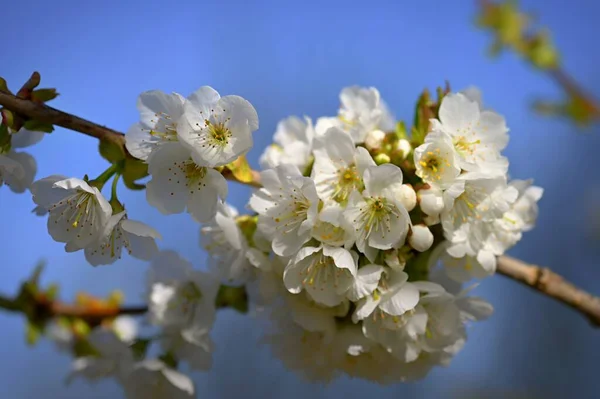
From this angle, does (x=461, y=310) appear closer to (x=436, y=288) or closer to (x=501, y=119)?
(x=436, y=288)

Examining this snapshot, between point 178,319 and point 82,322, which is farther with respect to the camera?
point 82,322

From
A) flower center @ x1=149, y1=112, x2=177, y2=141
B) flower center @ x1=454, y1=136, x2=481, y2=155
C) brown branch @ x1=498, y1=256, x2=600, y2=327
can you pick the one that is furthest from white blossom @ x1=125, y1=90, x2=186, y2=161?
brown branch @ x1=498, y1=256, x2=600, y2=327

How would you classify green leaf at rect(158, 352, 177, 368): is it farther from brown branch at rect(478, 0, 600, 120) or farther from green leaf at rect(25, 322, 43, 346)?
brown branch at rect(478, 0, 600, 120)

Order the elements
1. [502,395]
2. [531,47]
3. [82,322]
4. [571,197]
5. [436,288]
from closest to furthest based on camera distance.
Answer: [436,288] → [82,322] → [531,47] → [502,395] → [571,197]

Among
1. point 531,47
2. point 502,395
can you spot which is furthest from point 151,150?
point 502,395

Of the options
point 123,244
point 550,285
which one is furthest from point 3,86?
point 550,285

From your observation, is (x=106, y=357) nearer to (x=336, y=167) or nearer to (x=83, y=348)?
(x=83, y=348)

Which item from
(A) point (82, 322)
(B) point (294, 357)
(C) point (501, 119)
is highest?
(C) point (501, 119)
